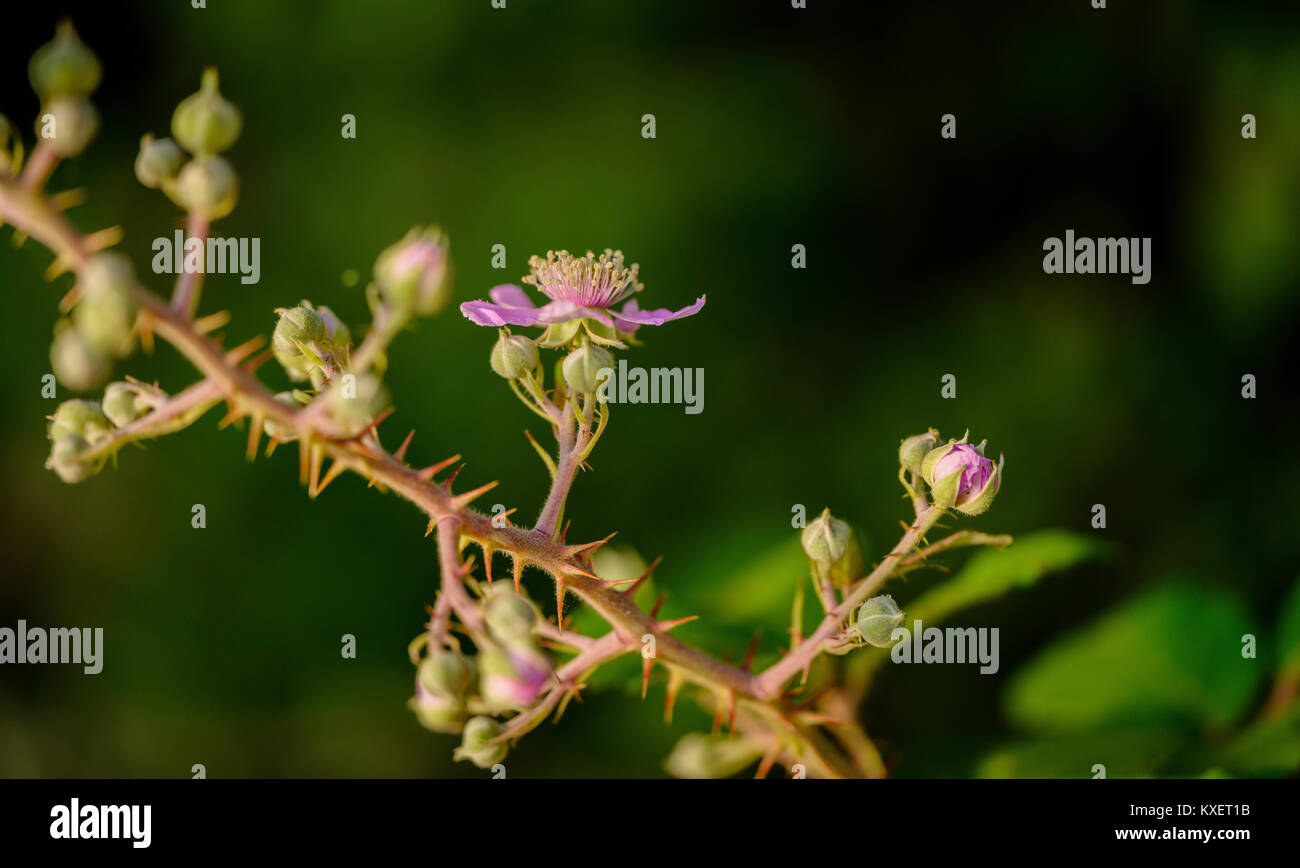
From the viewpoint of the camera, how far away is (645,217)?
405 centimetres

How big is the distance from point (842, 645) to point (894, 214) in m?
3.00

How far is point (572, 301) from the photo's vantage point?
1900mm

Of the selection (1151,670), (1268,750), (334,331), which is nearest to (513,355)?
(334,331)

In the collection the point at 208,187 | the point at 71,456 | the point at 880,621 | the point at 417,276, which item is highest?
the point at 208,187

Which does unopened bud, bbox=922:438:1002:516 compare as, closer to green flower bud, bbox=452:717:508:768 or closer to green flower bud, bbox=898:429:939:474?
green flower bud, bbox=898:429:939:474

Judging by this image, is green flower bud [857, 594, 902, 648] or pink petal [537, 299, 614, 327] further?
pink petal [537, 299, 614, 327]

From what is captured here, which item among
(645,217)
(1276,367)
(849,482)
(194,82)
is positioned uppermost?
(194,82)

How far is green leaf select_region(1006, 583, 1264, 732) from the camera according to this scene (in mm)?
2283

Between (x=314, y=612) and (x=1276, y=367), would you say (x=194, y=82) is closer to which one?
(x=314, y=612)

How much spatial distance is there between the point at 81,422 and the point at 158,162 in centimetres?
34

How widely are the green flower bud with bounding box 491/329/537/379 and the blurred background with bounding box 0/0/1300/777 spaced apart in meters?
1.98

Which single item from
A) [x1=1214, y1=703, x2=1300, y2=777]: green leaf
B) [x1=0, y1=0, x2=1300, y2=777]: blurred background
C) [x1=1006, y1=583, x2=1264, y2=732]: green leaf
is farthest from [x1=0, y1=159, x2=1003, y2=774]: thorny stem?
[x1=0, y1=0, x2=1300, y2=777]: blurred background

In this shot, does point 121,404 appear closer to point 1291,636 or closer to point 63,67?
point 63,67

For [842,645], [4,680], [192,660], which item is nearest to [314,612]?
[192,660]
